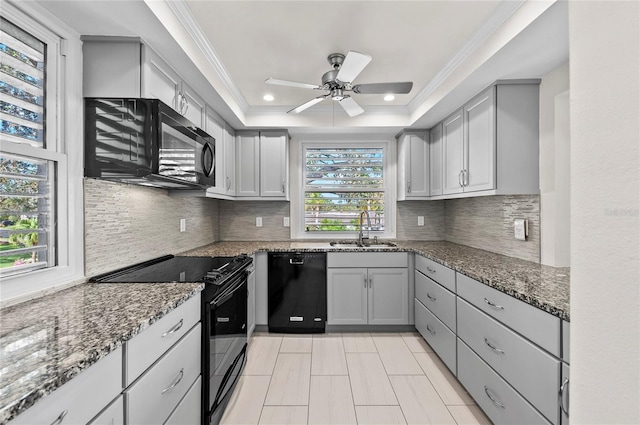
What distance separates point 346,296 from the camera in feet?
10.0

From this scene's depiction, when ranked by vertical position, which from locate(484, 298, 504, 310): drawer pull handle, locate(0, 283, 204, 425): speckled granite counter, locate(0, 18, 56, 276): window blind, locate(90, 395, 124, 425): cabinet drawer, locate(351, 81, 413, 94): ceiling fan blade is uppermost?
locate(351, 81, 413, 94): ceiling fan blade

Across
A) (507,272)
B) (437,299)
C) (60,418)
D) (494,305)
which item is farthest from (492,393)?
(60,418)

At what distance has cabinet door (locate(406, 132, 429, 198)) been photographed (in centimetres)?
341

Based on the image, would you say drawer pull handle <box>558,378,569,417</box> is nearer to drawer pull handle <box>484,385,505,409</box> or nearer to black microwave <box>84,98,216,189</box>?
drawer pull handle <box>484,385,505,409</box>

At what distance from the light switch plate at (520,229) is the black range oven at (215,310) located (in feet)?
6.91

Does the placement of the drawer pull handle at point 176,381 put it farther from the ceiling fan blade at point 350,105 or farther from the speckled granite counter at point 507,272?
the ceiling fan blade at point 350,105

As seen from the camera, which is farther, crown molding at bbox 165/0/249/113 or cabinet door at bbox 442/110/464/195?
cabinet door at bbox 442/110/464/195

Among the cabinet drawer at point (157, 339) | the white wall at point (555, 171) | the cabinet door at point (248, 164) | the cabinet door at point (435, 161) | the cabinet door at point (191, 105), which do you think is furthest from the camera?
the cabinet door at point (248, 164)

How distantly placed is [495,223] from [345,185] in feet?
5.67

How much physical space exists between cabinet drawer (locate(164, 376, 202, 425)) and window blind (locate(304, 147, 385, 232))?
241 centimetres

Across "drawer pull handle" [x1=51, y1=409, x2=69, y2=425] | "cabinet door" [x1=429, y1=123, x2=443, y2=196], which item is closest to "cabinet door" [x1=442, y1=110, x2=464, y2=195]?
"cabinet door" [x1=429, y1=123, x2=443, y2=196]

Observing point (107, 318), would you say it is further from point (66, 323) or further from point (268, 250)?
point (268, 250)

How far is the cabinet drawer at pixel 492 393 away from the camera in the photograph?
1.42 meters

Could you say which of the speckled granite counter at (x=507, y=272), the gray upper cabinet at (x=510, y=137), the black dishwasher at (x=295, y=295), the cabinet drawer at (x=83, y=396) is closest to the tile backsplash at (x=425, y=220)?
the speckled granite counter at (x=507, y=272)
